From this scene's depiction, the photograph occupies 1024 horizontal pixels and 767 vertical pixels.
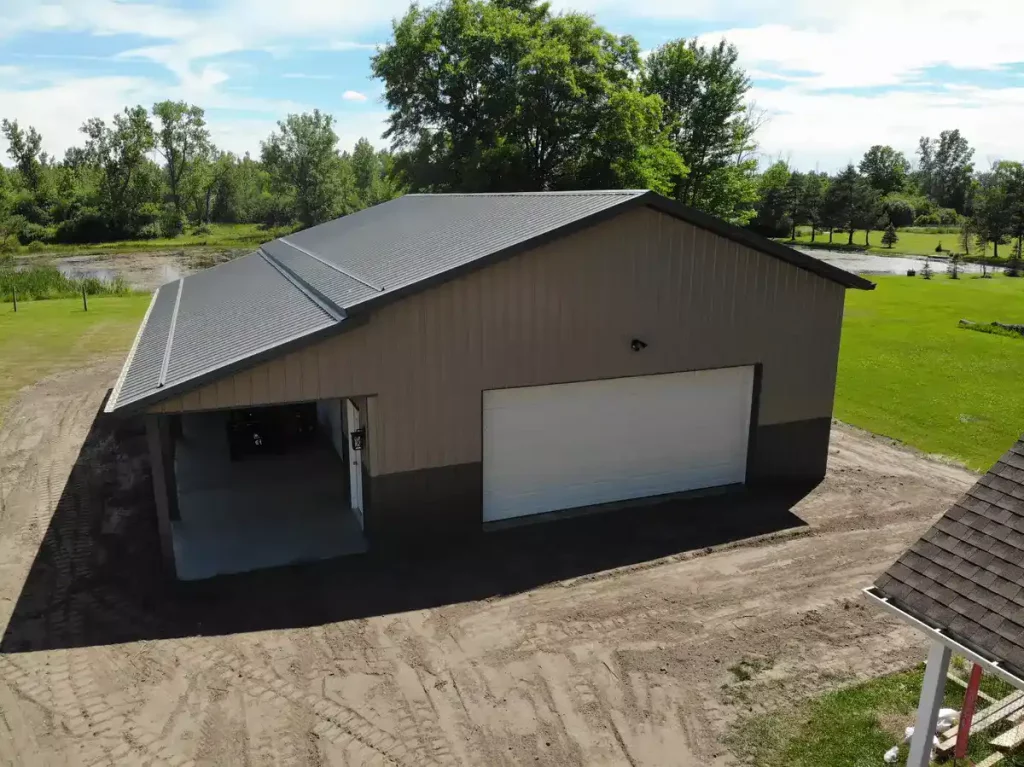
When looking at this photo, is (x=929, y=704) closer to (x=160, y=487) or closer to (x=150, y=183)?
(x=160, y=487)

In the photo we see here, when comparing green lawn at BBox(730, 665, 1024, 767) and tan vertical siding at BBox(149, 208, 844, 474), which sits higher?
tan vertical siding at BBox(149, 208, 844, 474)

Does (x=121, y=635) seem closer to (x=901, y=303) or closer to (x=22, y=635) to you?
(x=22, y=635)

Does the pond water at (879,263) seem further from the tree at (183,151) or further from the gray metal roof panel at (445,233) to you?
the tree at (183,151)

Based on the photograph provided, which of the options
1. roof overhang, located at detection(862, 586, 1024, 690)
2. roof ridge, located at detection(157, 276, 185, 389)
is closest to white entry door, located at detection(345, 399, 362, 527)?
roof ridge, located at detection(157, 276, 185, 389)

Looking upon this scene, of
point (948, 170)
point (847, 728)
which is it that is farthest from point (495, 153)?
point (948, 170)

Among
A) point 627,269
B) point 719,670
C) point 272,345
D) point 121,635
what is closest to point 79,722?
point 121,635

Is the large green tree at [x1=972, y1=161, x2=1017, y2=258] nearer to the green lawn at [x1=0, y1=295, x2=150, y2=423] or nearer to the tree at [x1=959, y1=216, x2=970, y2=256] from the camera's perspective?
the tree at [x1=959, y1=216, x2=970, y2=256]

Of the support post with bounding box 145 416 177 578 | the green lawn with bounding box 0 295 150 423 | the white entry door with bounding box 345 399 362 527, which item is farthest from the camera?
the green lawn with bounding box 0 295 150 423
